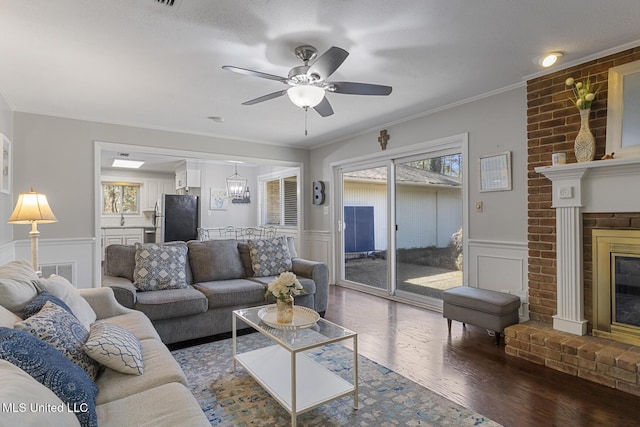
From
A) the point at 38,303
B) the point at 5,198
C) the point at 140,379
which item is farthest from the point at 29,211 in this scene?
the point at 140,379

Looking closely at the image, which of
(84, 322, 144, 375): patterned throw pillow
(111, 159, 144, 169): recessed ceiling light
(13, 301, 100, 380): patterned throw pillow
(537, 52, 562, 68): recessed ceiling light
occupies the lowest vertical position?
(84, 322, 144, 375): patterned throw pillow

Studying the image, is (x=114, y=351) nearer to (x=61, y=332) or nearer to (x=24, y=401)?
(x=61, y=332)

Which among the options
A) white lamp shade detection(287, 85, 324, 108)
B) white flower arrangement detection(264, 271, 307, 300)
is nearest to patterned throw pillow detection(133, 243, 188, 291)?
white flower arrangement detection(264, 271, 307, 300)

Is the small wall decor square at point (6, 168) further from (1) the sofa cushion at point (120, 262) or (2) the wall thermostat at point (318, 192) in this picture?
(2) the wall thermostat at point (318, 192)

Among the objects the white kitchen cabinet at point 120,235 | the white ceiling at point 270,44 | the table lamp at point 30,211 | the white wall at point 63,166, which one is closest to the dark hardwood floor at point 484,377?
the white ceiling at point 270,44

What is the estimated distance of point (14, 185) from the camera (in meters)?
4.02

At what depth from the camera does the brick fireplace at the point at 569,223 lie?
251 centimetres

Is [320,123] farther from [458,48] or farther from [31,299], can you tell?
[31,299]

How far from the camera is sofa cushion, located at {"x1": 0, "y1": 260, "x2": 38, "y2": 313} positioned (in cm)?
169

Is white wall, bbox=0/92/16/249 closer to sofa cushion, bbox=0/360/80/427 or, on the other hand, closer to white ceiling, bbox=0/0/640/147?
white ceiling, bbox=0/0/640/147

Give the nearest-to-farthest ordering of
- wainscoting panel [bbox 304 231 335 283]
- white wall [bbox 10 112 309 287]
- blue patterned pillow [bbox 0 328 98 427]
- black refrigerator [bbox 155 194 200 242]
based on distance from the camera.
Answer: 1. blue patterned pillow [bbox 0 328 98 427]
2. white wall [bbox 10 112 309 287]
3. wainscoting panel [bbox 304 231 335 283]
4. black refrigerator [bbox 155 194 200 242]

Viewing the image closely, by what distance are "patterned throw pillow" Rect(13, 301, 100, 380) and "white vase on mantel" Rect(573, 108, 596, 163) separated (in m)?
3.62

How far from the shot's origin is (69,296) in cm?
208

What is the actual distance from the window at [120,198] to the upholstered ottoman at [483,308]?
7998 mm
